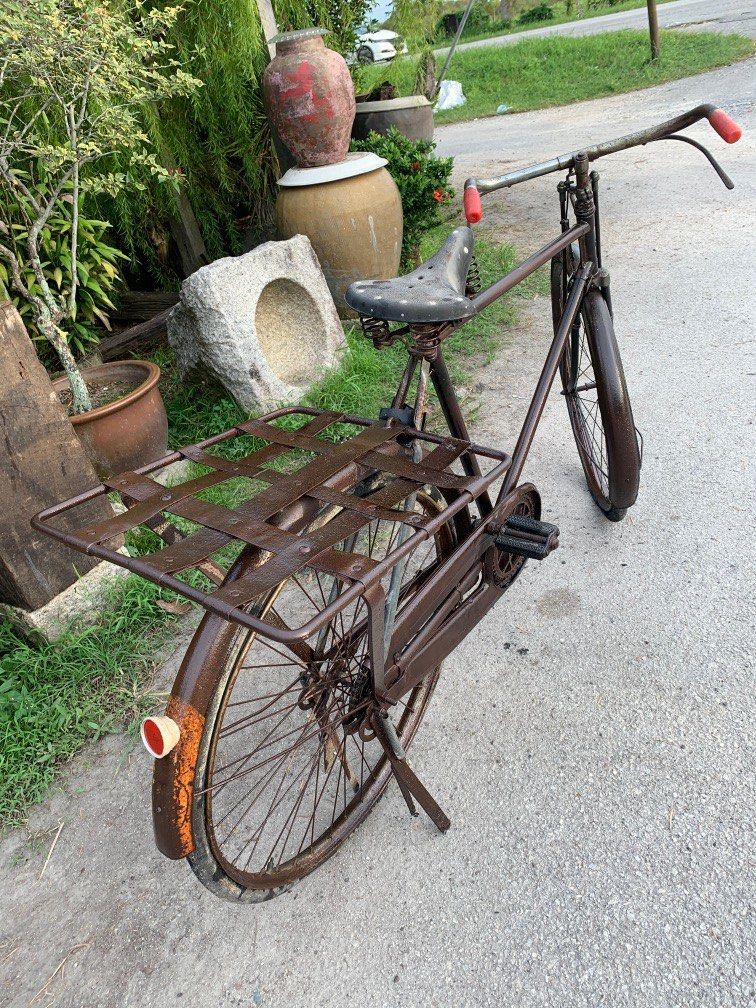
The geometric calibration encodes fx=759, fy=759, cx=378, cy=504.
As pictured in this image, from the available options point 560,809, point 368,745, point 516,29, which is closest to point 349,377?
point 368,745

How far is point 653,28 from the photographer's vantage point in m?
10.0

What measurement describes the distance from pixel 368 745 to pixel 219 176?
4142 mm

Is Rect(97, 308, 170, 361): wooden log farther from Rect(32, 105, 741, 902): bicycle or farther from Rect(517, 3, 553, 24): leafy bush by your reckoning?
Rect(517, 3, 553, 24): leafy bush

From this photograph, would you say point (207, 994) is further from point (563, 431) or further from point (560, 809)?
point (563, 431)

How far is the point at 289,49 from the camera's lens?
438cm

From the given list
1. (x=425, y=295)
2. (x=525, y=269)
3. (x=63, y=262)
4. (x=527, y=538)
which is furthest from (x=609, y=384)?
(x=63, y=262)

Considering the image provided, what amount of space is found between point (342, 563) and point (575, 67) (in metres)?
12.7

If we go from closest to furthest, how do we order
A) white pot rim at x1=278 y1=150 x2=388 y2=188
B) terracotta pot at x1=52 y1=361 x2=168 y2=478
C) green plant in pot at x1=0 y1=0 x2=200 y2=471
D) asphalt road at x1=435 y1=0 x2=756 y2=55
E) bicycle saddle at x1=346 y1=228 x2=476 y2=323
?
bicycle saddle at x1=346 y1=228 x2=476 y2=323, green plant in pot at x1=0 y1=0 x2=200 y2=471, terracotta pot at x1=52 y1=361 x2=168 y2=478, white pot rim at x1=278 y1=150 x2=388 y2=188, asphalt road at x1=435 y1=0 x2=756 y2=55

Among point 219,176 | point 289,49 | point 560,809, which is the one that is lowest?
point 560,809

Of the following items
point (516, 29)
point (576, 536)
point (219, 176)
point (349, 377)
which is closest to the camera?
point (576, 536)

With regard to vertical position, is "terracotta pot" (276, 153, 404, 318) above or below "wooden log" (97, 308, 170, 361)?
above

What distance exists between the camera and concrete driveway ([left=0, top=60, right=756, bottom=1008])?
1619 mm

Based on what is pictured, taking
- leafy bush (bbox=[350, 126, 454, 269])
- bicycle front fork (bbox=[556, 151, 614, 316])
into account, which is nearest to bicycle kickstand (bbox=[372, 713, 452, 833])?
bicycle front fork (bbox=[556, 151, 614, 316])

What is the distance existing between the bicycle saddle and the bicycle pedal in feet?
1.73
